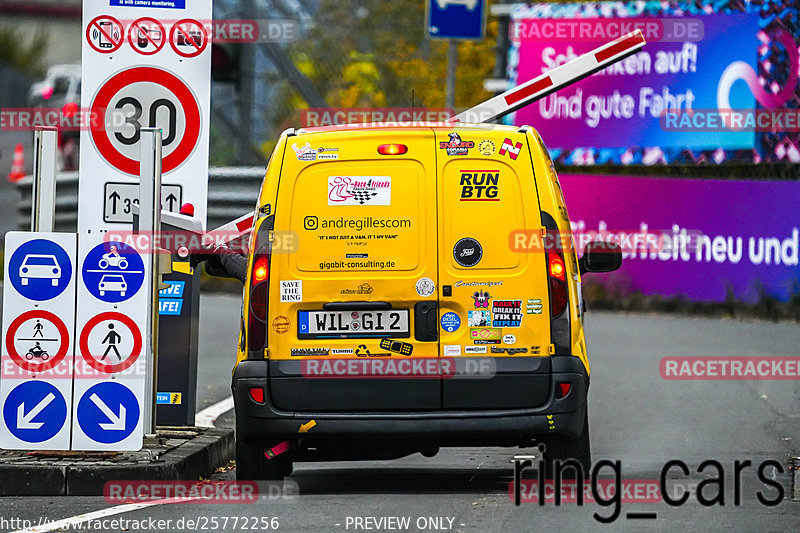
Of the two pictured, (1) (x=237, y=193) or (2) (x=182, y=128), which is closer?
(2) (x=182, y=128)

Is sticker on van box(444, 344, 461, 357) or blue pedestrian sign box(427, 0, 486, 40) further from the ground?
blue pedestrian sign box(427, 0, 486, 40)

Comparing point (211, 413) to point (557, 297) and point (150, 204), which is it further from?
point (557, 297)

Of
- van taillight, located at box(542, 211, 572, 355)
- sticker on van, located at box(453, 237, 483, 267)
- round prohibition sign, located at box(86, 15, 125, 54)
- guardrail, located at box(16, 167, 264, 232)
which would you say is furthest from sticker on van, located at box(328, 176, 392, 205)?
guardrail, located at box(16, 167, 264, 232)

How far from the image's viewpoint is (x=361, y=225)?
29.9 feet

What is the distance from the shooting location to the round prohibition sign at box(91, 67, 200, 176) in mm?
10664

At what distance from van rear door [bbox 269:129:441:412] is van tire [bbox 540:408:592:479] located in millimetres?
745

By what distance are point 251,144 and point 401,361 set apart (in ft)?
52.1

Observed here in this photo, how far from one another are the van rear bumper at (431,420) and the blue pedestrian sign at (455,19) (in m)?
15.1

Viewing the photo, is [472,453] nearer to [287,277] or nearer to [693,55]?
[287,277]

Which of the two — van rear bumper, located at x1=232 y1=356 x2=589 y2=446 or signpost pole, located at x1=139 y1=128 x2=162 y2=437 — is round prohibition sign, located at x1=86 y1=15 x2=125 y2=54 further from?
van rear bumper, located at x1=232 y1=356 x2=589 y2=446

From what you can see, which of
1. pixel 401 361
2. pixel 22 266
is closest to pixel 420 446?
pixel 401 361

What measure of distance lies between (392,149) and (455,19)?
15.4 metres

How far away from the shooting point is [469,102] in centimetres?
3391

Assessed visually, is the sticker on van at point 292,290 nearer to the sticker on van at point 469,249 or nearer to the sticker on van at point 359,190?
the sticker on van at point 359,190
